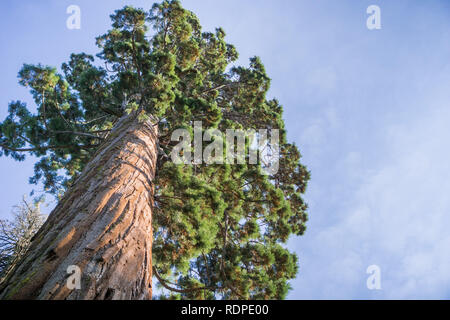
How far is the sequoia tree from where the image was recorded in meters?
2.03

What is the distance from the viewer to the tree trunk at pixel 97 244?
1.74 metres

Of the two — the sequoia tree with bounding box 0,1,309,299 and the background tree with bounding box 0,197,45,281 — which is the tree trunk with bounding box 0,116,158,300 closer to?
the sequoia tree with bounding box 0,1,309,299

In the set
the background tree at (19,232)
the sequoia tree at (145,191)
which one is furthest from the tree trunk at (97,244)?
the background tree at (19,232)

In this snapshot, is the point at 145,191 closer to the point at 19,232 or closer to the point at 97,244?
the point at 97,244

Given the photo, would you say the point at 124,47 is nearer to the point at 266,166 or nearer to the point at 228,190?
the point at 228,190

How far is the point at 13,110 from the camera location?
5.43 m

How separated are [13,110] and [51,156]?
167 inches

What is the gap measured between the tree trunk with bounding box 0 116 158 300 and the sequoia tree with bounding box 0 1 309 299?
10mm

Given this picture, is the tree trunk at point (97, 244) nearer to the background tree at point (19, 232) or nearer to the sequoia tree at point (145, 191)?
the sequoia tree at point (145, 191)

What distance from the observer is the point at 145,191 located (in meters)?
3.25

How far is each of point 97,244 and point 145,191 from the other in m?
1.22

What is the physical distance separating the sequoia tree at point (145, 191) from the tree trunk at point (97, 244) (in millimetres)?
10
